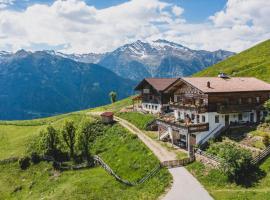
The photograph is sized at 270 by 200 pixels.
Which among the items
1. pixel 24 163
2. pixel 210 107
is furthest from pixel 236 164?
pixel 24 163

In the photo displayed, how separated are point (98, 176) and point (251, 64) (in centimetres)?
9927

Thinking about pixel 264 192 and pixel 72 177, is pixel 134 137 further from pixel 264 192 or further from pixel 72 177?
pixel 264 192

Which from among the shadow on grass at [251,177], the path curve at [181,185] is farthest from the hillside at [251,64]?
the shadow on grass at [251,177]

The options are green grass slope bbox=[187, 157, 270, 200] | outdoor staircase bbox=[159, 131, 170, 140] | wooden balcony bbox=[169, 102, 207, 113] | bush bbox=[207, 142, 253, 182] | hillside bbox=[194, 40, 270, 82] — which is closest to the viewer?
green grass slope bbox=[187, 157, 270, 200]

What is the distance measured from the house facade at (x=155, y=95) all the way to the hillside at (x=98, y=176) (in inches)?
568

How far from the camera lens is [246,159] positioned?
158ft

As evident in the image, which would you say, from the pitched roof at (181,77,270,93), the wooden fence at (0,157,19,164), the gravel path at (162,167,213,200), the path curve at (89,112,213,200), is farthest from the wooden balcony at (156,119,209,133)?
the wooden fence at (0,157,19,164)

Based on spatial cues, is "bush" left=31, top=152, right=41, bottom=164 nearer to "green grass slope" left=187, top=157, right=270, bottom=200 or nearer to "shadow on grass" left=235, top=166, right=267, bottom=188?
"green grass slope" left=187, top=157, right=270, bottom=200

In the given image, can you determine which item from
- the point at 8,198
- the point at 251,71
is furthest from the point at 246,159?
the point at 251,71

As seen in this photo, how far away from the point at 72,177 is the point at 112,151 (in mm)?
11186

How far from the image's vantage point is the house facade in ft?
321

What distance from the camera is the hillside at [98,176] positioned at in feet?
176

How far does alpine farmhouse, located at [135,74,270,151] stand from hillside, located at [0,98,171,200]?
754 centimetres

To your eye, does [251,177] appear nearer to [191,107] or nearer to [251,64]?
[191,107]
